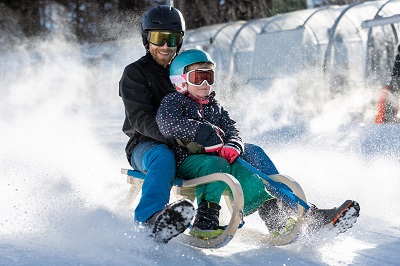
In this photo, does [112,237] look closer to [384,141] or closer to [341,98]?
[384,141]

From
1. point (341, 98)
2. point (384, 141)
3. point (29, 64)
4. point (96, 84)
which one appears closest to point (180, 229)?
point (384, 141)

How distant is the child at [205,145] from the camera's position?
12.7 feet

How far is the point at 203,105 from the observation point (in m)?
Result: 4.25

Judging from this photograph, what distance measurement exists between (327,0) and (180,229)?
28.7 meters

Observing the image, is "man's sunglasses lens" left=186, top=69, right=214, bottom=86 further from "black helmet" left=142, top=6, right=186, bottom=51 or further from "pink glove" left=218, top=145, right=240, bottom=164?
"black helmet" left=142, top=6, right=186, bottom=51

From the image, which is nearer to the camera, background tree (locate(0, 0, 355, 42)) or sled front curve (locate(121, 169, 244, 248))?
sled front curve (locate(121, 169, 244, 248))

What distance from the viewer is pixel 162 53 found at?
4.63 meters

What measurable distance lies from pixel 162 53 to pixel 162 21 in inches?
8.4

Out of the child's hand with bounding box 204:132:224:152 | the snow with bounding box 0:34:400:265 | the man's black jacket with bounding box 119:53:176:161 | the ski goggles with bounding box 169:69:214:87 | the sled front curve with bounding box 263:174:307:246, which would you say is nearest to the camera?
the snow with bounding box 0:34:400:265

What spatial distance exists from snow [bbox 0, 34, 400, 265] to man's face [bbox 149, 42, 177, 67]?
3.41ft

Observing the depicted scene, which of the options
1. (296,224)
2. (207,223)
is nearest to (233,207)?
(207,223)

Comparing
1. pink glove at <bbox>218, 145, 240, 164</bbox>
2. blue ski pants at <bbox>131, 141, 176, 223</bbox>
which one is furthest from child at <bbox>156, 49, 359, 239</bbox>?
blue ski pants at <bbox>131, 141, 176, 223</bbox>

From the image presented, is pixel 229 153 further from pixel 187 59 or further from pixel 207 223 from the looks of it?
pixel 187 59

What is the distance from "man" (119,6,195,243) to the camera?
3.46 meters
